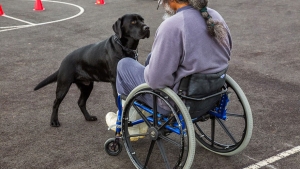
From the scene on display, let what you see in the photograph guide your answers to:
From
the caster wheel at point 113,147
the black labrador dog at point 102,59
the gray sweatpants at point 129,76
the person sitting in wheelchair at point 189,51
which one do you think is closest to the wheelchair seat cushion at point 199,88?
the person sitting in wheelchair at point 189,51

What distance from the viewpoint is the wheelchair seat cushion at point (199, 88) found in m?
3.53

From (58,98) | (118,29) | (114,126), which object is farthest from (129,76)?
(58,98)

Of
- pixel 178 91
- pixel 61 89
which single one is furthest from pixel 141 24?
pixel 178 91

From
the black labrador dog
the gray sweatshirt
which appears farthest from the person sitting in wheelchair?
the black labrador dog

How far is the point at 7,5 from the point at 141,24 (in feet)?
31.7

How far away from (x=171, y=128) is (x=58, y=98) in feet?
6.10

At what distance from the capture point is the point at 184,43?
3398mm

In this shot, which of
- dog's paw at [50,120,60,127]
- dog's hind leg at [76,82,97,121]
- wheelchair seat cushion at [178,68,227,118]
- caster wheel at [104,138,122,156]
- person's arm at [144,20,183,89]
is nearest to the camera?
person's arm at [144,20,183,89]

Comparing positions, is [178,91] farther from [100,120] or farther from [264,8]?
[264,8]

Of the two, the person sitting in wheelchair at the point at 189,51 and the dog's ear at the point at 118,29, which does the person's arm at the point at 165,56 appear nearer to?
the person sitting in wheelchair at the point at 189,51

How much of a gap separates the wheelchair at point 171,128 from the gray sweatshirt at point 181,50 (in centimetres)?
14

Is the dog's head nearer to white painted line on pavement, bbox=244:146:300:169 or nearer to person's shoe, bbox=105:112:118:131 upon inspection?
person's shoe, bbox=105:112:118:131

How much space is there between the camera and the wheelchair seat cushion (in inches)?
139

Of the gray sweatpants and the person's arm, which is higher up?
the person's arm
